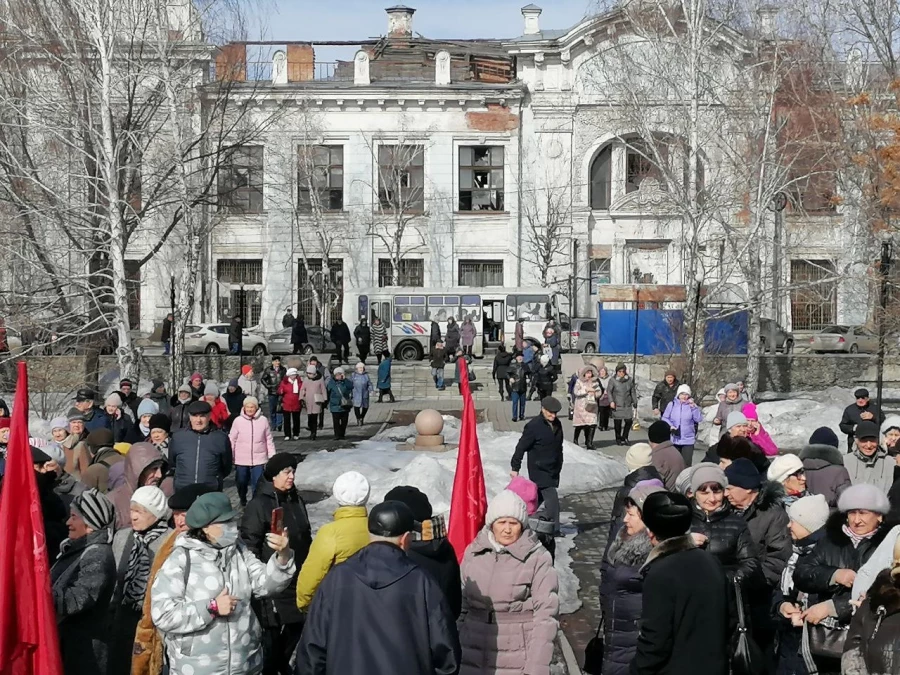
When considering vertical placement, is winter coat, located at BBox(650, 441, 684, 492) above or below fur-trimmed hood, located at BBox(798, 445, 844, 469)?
below

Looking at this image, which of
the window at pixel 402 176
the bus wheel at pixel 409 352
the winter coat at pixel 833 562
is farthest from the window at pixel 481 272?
the winter coat at pixel 833 562

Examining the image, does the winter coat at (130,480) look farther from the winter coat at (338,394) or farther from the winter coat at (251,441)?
the winter coat at (338,394)

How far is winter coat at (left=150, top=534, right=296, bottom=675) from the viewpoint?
18.7ft

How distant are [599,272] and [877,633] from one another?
44671mm

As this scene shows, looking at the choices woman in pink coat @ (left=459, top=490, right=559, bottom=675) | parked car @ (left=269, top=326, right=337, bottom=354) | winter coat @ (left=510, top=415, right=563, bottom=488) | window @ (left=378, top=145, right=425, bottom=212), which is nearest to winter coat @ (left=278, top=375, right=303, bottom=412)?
winter coat @ (left=510, top=415, right=563, bottom=488)

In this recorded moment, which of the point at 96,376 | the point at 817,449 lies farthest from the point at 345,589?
the point at 96,376

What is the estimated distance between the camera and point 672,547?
18.0ft

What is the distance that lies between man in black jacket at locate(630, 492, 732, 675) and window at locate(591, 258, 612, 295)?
145 feet

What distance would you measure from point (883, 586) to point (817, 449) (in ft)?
16.8

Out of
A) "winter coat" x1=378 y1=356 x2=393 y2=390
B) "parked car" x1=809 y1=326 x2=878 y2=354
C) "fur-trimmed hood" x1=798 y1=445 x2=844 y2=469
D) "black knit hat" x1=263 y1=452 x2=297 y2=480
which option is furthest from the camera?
"parked car" x1=809 y1=326 x2=878 y2=354

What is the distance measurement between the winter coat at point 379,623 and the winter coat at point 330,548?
43.7 inches

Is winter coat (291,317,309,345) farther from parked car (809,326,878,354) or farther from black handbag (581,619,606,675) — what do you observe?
black handbag (581,619,606,675)

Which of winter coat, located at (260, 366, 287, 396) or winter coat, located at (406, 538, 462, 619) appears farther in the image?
winter coat, located at (260, 366, 287, 396)

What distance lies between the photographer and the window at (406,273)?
50.1 metres
